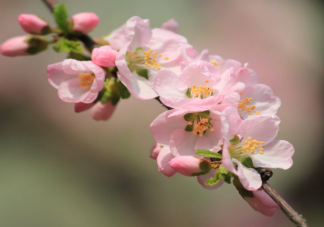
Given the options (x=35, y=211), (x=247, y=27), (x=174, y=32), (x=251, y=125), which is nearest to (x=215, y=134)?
(x=251, y=125)

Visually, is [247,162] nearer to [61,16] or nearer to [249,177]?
[249,177]

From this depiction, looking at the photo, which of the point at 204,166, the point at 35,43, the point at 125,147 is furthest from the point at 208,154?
the point at 125,147

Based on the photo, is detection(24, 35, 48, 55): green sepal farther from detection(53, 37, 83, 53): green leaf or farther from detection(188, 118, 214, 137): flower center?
detection(188, 118, 214, 137): flower center

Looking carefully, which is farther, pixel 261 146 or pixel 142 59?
pixel 142 59

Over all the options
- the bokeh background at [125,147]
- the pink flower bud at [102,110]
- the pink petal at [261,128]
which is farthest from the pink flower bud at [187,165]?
the bokeh background at [125,147]

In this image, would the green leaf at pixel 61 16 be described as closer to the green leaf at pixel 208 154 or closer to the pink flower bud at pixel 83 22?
the pink flower bud at pixel 83 22

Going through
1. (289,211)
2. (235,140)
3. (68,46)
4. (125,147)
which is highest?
(68,46)
